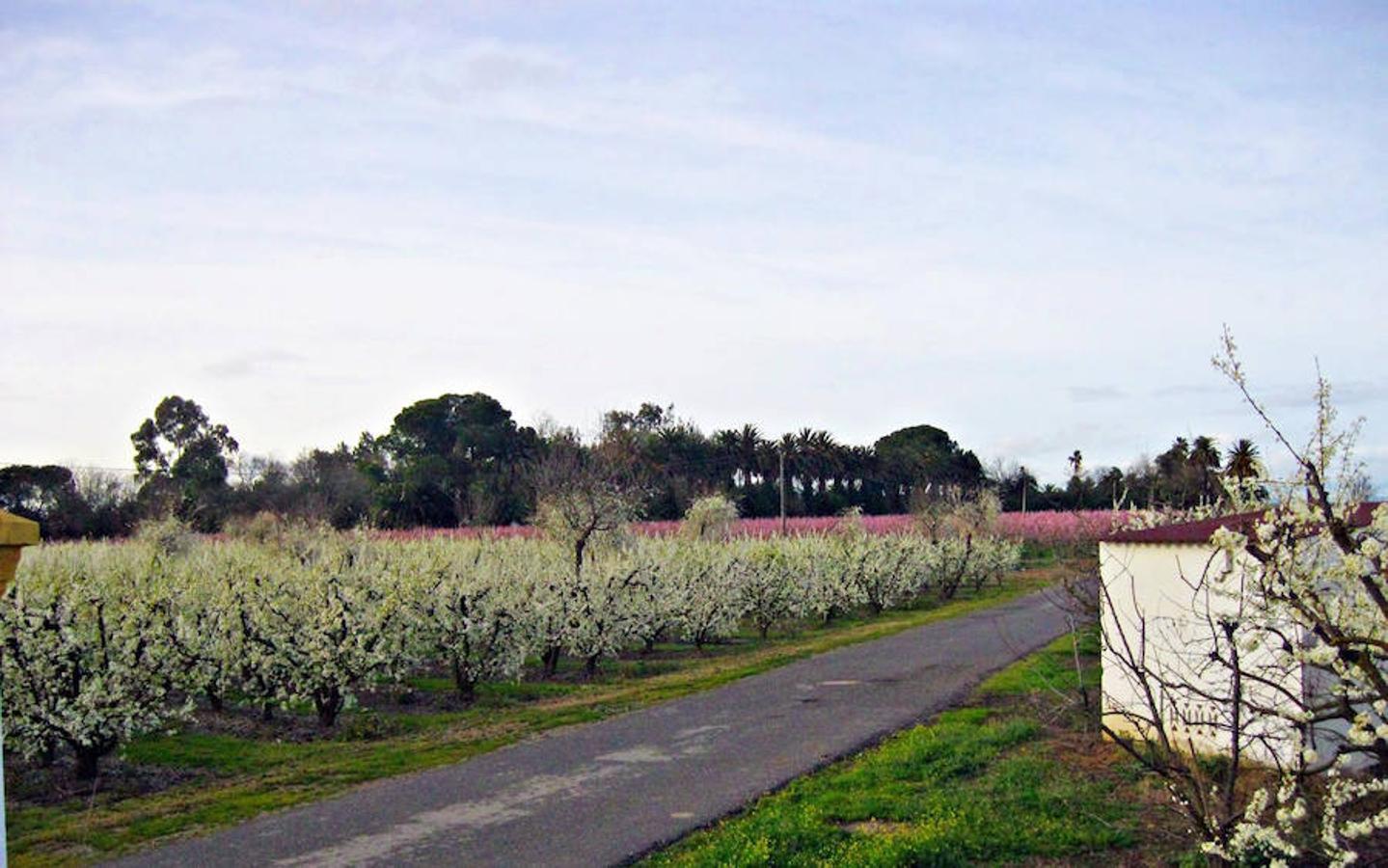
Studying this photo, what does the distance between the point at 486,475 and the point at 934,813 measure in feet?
139

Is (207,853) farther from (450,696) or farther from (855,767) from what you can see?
(450,696)

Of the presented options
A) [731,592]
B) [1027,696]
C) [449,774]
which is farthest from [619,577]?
[449,774]

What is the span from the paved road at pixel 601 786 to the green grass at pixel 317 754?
46 centimetres

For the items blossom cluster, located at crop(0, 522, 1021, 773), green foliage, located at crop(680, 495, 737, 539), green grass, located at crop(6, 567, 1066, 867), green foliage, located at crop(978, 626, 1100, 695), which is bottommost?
green grass, located at crop(6, 567, 1066, 867)

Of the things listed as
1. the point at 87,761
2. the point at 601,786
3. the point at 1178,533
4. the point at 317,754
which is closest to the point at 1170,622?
the point at 1178,533

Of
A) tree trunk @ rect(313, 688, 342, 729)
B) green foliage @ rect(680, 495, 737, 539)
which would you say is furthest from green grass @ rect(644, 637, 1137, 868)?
green foliage @ rect(680, 495, 737, 539)

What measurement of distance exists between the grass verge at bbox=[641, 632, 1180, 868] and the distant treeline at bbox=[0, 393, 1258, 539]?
1563cm

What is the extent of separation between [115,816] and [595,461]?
16732 mm

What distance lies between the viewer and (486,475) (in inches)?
1911

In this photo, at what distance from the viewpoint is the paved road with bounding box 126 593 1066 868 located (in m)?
7.29

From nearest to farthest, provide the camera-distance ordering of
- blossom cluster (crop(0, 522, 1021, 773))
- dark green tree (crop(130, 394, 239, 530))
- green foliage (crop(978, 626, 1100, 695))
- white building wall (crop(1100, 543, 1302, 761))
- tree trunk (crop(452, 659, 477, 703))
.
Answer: white building wall (crop(1100, 543, 1302, 761)) → blossom cluster (crop(0, 522, 1021, 773)) → green foliage (crop(978, 626, 1100, 695)) → tree trunk (crop(452, 659, 477, 703)) → dark green tree (crop(130, 394, 239, 530))

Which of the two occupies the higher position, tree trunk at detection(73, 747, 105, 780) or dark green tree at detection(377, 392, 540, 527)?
dark green tree at detection(377, 392, 540, 527)

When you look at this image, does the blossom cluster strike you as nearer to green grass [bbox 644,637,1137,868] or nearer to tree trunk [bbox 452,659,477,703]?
tree trunk [bbox 452,659,477,703]

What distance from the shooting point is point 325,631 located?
493 inches
